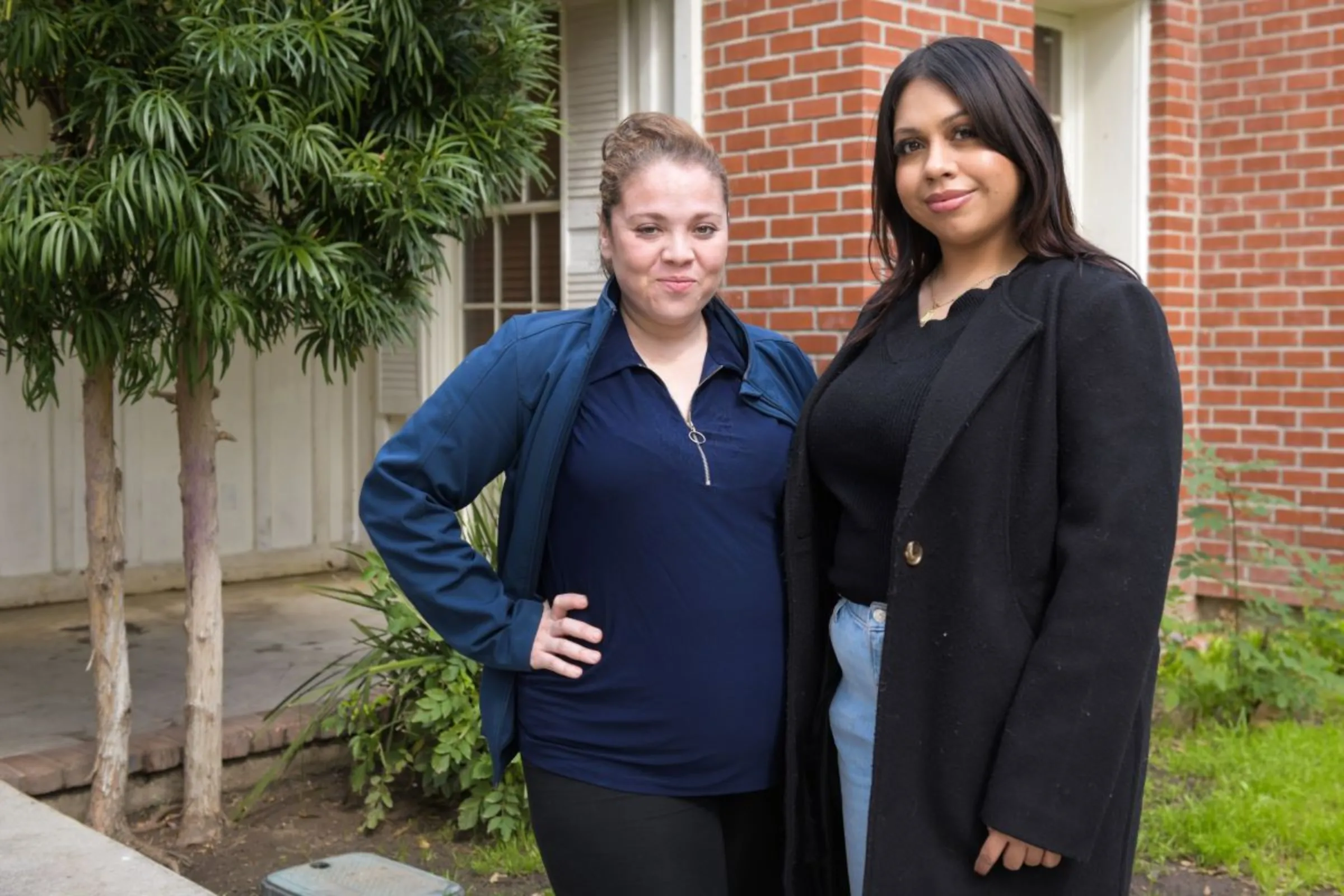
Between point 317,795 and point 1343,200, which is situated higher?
point 1343,200

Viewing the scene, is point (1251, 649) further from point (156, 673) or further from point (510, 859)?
point (156, 673)

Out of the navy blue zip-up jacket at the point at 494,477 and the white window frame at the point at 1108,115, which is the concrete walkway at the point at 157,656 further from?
the white window frame at the point at 1108,115

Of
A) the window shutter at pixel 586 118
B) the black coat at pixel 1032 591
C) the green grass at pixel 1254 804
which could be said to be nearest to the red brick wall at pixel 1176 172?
the green grass at pixel 1254 804

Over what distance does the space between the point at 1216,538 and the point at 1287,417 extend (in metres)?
0.68

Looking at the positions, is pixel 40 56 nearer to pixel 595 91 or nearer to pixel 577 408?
pixel 577 408

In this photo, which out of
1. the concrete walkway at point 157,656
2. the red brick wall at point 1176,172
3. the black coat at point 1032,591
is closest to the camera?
the black coat at point 1032,591

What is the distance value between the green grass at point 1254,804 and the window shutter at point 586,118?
307cm

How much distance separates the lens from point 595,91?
256 inches

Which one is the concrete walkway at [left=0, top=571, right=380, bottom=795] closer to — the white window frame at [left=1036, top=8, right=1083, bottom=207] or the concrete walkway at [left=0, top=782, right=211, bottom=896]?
the concrete walkway at [left=0, top=782, right=211, bottom=896]

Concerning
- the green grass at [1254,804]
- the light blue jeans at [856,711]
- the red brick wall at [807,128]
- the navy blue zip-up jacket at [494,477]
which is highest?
the red brick wall at [807,128]

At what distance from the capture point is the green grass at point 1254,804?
4.21m

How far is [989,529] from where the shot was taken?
2.02 metres

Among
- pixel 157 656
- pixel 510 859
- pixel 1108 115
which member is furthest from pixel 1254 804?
pixel 157 656

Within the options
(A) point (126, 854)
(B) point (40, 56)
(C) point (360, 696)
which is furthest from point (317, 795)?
(B) point (40, 56)
